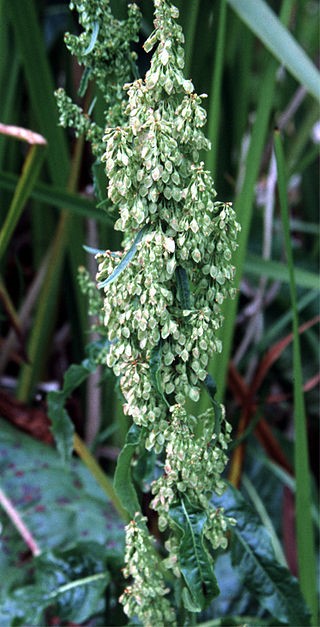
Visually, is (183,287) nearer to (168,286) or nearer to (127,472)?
(168,286)

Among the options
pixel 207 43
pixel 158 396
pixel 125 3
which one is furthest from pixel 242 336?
pixel 158 396

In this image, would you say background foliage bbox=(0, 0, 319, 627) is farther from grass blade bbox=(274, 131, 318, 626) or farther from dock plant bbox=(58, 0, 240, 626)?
dock plant bbox=(58, 0, 240, 626)

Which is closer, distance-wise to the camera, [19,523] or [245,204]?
[245,204]

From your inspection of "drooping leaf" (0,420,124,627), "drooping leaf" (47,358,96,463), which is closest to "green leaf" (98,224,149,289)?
"drooping leaf" (47,358,96,463)

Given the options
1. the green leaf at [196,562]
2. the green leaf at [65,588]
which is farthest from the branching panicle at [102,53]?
the green leaf at [65,588]

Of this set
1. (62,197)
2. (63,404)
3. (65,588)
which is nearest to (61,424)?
(63,404)

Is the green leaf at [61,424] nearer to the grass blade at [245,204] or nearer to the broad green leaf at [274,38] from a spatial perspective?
the grass blade at [245,204]
